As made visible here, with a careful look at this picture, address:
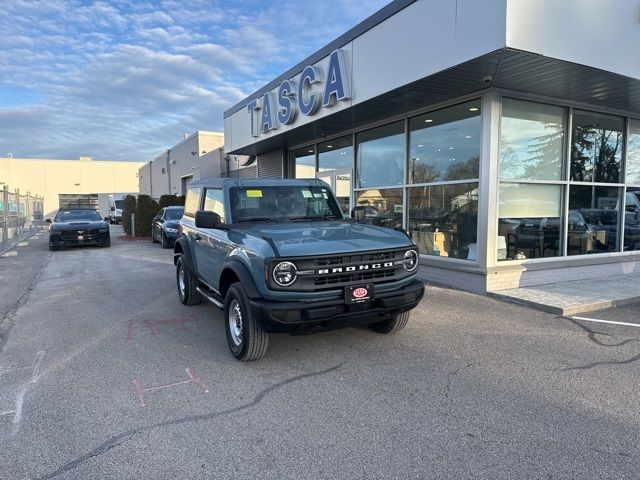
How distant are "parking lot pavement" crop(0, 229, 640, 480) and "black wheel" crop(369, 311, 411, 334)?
0.12 m

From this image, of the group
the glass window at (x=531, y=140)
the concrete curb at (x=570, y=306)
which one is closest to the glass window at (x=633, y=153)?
the glass window at (x=531, y=140)

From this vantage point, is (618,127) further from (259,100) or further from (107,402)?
(107,402)

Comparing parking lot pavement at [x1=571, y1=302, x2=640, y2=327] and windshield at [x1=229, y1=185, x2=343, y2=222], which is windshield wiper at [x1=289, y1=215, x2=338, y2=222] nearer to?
windshield at [x1=229, y1=185, x2=343, y2=222]

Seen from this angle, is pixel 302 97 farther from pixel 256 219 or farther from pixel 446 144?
pixel 256 219

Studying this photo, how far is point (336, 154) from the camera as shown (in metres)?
13.5

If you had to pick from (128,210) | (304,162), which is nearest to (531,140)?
(304,162)

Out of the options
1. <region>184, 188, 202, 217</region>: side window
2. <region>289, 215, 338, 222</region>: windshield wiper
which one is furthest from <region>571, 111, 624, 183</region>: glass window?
<region>184, 188, 202, 217</region>: side window

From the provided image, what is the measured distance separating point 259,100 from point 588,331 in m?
11.2

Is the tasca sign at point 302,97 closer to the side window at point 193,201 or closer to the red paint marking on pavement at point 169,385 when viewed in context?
the side window at point 193,201

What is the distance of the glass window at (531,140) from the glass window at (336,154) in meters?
4.98

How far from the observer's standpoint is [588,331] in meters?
5.86

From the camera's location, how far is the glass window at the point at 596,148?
926 centimetres

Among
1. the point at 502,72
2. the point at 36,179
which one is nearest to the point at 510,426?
the point at 502,72

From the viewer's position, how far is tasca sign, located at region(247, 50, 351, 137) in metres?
9.69
